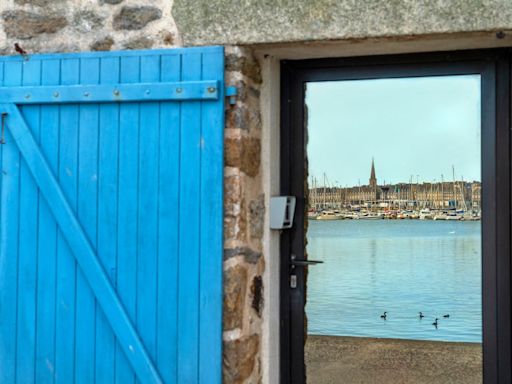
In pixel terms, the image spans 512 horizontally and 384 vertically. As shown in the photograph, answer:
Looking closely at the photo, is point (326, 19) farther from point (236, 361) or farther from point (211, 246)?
point (236, 361)

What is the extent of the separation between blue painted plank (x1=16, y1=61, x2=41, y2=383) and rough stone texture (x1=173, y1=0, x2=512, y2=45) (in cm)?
93

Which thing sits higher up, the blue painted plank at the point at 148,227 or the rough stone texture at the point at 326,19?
the rough stone texture at the point at 326,19

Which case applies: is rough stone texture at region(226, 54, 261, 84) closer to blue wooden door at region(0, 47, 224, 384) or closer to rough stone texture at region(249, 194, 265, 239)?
blue wooden door at region(0, 47, 224, 384)

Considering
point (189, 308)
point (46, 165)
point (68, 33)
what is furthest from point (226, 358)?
point (68, 33)

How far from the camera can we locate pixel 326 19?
3.02 m

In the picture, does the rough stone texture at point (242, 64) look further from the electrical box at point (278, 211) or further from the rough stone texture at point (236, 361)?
the rough stone texture at point (236, 361)

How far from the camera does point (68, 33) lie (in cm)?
333

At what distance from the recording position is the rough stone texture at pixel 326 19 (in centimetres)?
288

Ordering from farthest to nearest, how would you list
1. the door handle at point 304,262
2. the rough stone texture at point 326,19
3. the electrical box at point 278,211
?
the door handle at point 304,262 → the electrical box at point 278,211 → the rough stone texture at point 326,19

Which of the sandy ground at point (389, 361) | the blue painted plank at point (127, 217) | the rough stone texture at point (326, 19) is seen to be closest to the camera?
Result: the rough stone texture at point (326, 19)

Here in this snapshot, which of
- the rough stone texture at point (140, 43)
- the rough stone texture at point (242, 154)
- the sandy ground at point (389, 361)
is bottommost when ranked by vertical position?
the sandy ground at point (389, 361)

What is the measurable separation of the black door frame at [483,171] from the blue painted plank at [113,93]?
24.2 inches

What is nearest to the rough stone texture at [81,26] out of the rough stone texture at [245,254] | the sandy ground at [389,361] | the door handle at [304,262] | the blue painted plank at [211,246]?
the blue painted plank at [211,246]

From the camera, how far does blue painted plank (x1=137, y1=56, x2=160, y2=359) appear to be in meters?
3.12
